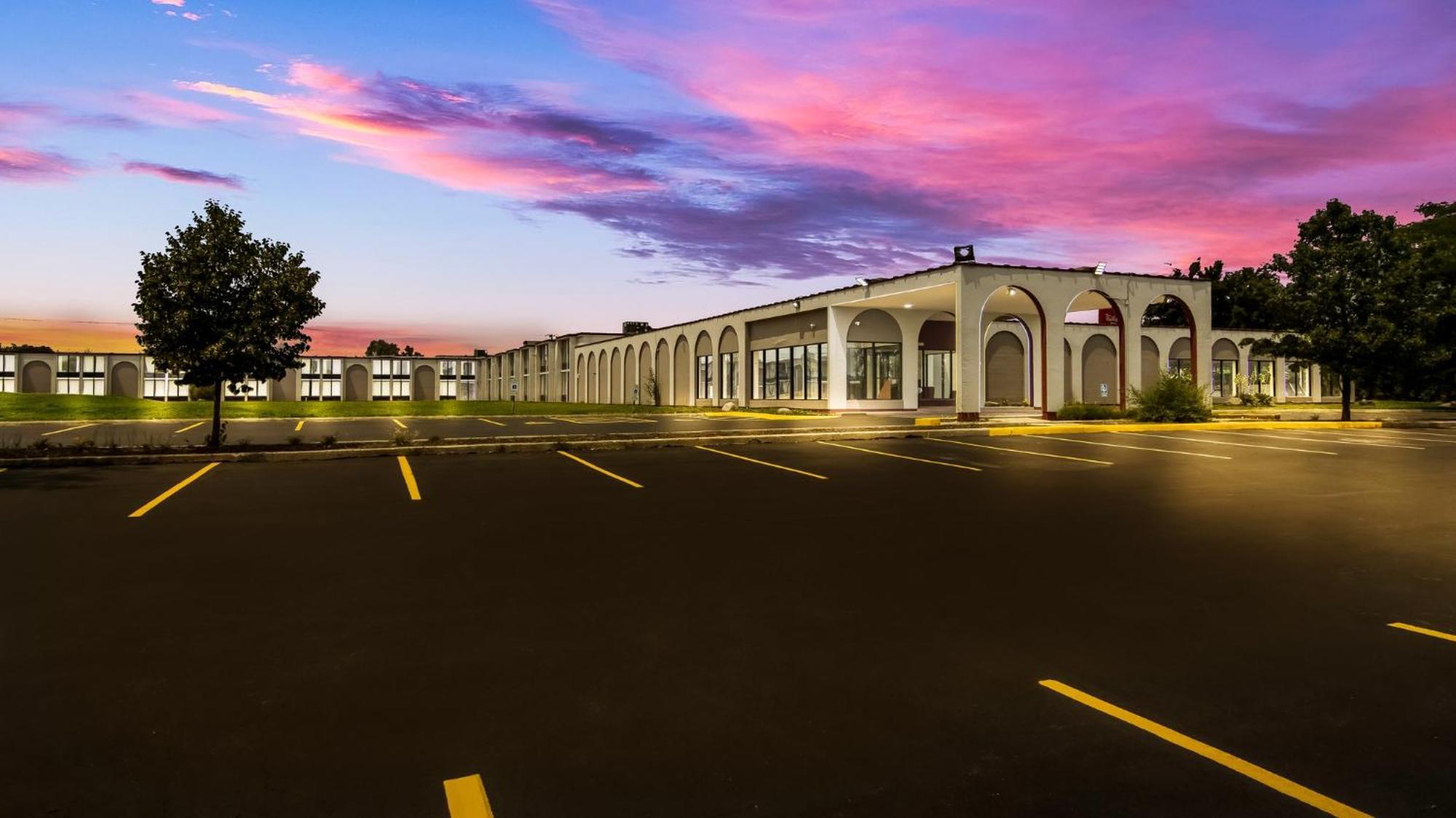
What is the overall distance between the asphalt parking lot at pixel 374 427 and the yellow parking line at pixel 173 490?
3.91 m

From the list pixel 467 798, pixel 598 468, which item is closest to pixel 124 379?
pixel 598 468

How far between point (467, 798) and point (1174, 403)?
28578mm

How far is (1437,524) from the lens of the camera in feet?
27.8

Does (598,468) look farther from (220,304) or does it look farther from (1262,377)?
(1262,377)

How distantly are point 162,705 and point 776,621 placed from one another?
323cm

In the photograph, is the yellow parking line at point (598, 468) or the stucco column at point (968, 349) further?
the stucco column at point (968, 349)

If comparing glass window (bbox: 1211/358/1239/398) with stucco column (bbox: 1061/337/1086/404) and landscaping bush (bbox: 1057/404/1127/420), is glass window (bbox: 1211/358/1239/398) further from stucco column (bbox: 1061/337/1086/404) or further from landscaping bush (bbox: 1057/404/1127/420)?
landscaping bush (bbox: 1057/404/1127/420)

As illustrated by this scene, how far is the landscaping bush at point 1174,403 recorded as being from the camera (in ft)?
86.7

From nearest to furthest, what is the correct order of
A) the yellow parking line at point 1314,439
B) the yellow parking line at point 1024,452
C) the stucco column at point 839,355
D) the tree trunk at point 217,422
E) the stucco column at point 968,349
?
the yellow parking line at point 1024,452, the tree trunk at point 217,422, the yellow parking line at point 1314,439, the stucco column at point 968,349, the stucco column at point 839,355

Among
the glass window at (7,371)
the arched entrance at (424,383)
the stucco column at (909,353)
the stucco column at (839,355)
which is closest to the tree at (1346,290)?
the stucco column at (909,353)

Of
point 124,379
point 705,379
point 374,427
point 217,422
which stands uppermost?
point 124,379

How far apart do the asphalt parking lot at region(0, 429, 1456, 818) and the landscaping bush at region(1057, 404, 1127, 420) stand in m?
19.5

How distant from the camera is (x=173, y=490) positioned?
436 inches

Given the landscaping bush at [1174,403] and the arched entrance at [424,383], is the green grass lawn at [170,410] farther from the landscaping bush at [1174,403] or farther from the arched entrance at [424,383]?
the arched entrance at [424,383]
